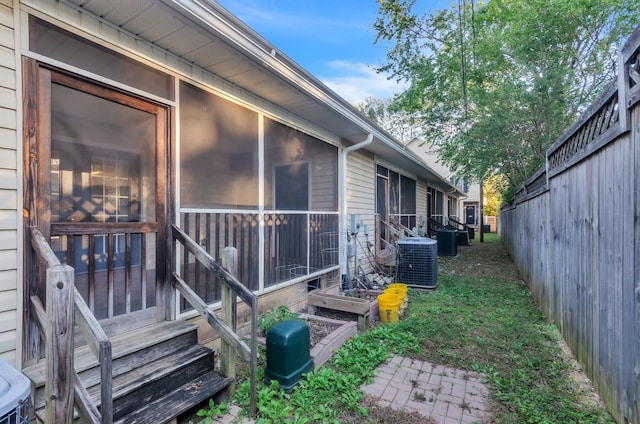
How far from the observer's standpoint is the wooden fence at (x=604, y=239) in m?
1.84

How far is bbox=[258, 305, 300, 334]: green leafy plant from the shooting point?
350 cm

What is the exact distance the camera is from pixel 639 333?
175 centimetres

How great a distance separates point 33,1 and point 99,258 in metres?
1.92

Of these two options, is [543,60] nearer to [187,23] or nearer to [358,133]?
[358,133]

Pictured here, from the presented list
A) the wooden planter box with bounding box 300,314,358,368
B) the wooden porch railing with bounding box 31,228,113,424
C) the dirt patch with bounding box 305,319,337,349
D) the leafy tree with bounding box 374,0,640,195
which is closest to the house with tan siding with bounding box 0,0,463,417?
the wooden porch railing with bounding box 31,228,113,424

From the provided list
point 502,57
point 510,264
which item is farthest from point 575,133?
point 510,264

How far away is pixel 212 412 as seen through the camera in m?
2.29

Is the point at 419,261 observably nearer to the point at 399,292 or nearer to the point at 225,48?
the point at 399,292

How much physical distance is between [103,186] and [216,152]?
1219 mm

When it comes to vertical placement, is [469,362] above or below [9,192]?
below

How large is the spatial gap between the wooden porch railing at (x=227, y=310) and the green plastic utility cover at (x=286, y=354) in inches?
8.5

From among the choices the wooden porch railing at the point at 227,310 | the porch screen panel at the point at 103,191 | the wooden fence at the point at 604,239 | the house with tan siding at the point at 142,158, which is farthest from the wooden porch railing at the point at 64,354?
the wooden fence at the point at 604,239

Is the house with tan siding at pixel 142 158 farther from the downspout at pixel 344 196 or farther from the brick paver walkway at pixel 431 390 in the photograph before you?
the brick paver walkway at pixel 431 390

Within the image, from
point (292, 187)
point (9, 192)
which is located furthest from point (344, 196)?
point (9, 192)
